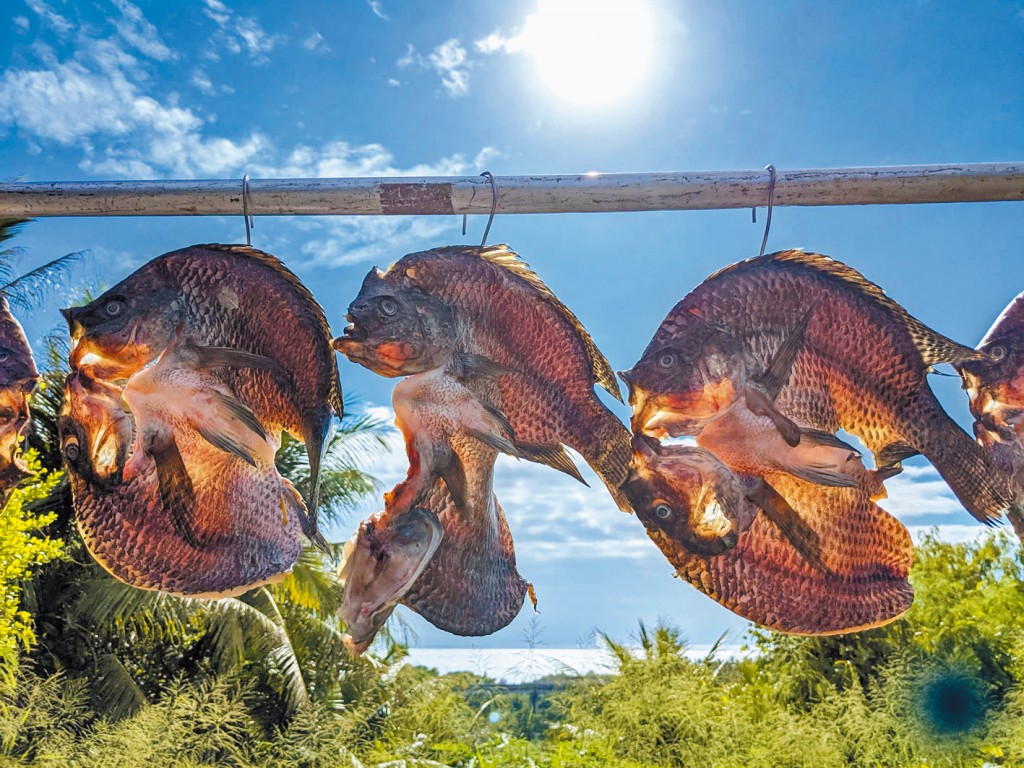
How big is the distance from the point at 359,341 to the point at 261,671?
12.0 m

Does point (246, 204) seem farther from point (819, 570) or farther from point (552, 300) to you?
point (819, 570)

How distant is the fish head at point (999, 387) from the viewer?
220cm

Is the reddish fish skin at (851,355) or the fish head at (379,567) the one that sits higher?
the reddish fish skin at (851,355)

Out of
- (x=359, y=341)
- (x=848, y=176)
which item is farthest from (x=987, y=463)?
(x=359, y=341)

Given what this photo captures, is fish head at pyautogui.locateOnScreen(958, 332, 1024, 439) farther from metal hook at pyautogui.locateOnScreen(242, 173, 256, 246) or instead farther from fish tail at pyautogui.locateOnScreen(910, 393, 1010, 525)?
metal hook at pyautogui.locateOnScreen(242, 173, 256, 246)

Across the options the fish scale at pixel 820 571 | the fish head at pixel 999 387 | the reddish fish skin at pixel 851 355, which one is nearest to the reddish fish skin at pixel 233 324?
the reddish fish skin at pixel 851 355

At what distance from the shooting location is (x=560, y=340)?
207 cm

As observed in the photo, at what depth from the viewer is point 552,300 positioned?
2.11 m

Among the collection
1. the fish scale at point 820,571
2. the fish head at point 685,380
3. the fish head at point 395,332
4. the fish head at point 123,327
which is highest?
the fish head at point 123,327

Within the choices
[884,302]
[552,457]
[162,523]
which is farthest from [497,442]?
[884,302]

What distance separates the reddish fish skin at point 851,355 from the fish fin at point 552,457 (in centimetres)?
42

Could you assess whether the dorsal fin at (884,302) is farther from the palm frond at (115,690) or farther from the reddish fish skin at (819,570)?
the palm frond at (115,690)

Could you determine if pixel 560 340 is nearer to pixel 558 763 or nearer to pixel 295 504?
pixel 295 504

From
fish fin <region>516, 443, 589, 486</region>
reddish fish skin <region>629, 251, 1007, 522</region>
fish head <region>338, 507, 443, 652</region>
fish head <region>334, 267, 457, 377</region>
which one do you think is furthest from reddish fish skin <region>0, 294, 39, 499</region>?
reddish fish skin <region>629, 251, 1007, 522</region>
